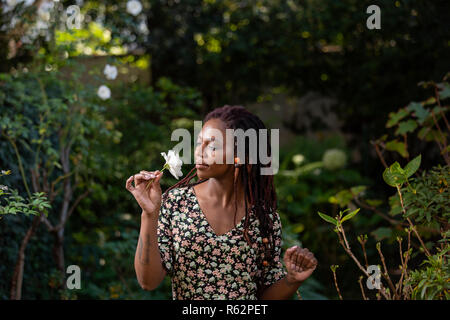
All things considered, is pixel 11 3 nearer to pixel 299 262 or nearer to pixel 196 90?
pixel 196 90

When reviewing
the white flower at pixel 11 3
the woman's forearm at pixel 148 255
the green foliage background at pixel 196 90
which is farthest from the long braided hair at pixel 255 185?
the white flower at pixel 11 3

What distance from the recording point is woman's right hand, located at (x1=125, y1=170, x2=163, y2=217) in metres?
1.48

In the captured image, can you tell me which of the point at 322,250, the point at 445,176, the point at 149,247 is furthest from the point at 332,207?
the point at 149,247

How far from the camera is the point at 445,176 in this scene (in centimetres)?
185

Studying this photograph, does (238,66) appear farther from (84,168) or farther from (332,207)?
(84,168)

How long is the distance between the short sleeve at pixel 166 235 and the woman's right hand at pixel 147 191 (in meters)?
0.23

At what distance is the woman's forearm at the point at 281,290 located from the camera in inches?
66.9

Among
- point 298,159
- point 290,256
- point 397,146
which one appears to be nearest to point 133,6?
point 298,159

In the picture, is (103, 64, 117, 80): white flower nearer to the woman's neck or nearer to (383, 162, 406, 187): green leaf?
the woman's neck

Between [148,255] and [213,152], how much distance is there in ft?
1.33

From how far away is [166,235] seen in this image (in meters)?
1.74

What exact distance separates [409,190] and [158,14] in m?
4.08
